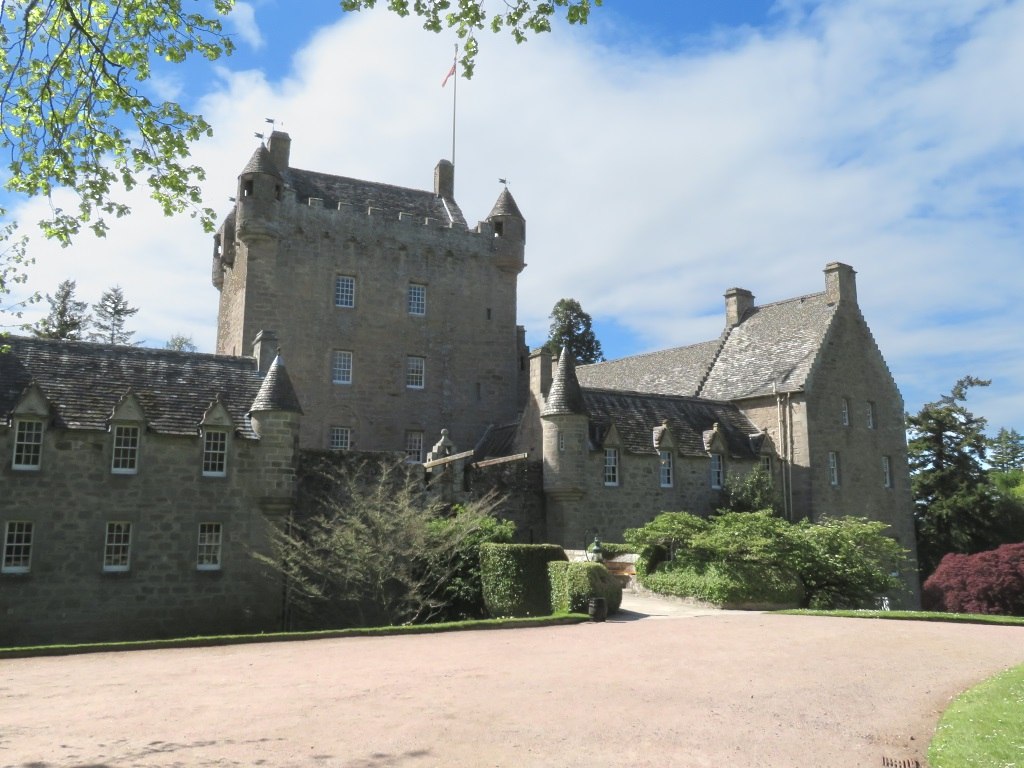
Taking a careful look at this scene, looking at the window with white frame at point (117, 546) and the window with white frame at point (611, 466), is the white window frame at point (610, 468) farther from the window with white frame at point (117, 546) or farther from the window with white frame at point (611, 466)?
the window with white frame at point (117, 546)

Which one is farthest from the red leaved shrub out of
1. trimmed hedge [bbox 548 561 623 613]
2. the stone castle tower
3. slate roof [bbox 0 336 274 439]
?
slate roof [bbox 0 336 274 439]

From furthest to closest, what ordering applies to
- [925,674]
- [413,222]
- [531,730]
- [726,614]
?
[413,222]
[726,614]
[925,674]
[531,730]

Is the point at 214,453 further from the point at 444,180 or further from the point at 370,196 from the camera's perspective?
the point at 444,180

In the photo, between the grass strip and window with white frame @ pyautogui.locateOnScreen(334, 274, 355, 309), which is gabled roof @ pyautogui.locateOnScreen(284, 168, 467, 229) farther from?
the grass strip

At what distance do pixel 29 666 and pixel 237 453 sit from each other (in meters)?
10.6

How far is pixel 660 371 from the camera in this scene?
145 feet

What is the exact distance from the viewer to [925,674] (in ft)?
43.8

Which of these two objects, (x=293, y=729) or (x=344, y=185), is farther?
(x=344, y=185)

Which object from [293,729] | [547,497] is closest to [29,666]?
[293,729]

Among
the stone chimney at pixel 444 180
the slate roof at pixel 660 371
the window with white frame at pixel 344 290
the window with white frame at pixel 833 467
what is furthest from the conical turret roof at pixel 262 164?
the window with white frame at pixel 833 467

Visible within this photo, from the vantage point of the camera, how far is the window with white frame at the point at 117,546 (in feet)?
77.9

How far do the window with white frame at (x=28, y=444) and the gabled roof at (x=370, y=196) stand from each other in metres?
15.7

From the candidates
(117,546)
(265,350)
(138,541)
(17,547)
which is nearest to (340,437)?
(265,350)

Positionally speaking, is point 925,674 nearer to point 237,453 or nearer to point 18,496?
point 237,453
